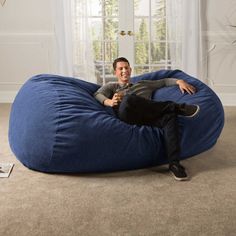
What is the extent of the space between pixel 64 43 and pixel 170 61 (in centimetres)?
127

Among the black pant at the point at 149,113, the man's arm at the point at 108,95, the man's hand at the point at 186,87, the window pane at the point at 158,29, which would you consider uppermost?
the window pane at the point at 158,29

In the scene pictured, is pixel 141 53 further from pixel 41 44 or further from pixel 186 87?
pixel 186 87

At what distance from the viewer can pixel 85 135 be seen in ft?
9.15

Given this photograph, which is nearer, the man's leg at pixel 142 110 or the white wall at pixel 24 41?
the man's leg at pixel 142 110

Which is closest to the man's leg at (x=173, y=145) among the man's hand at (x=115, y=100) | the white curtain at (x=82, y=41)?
the man's hand at (x=115, y=100)

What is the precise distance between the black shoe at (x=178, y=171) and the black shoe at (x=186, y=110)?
0.38 metres

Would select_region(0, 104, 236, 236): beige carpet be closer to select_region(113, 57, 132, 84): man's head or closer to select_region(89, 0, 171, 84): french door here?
select_region(113, 57, 132, 84): man's head

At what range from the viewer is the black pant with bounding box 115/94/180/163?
296 centimetres

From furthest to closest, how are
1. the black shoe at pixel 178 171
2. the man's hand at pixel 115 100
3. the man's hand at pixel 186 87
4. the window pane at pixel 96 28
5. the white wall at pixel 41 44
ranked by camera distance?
the window pane at pixel 96 28, the white wall at pixel 41 44, the man's hand at pixel 186 87, the man's hand at pixel 115 100, the black shoe at pixel 178 171

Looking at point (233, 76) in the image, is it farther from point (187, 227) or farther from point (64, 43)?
point (187, 227)

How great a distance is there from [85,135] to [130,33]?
277 centimetres

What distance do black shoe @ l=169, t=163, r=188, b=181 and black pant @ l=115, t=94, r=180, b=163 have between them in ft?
0.47

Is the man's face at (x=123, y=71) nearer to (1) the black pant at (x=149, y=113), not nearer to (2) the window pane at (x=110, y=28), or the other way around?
(1) the black pant at (x=149, y=113)

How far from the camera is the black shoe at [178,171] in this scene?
110 inches
